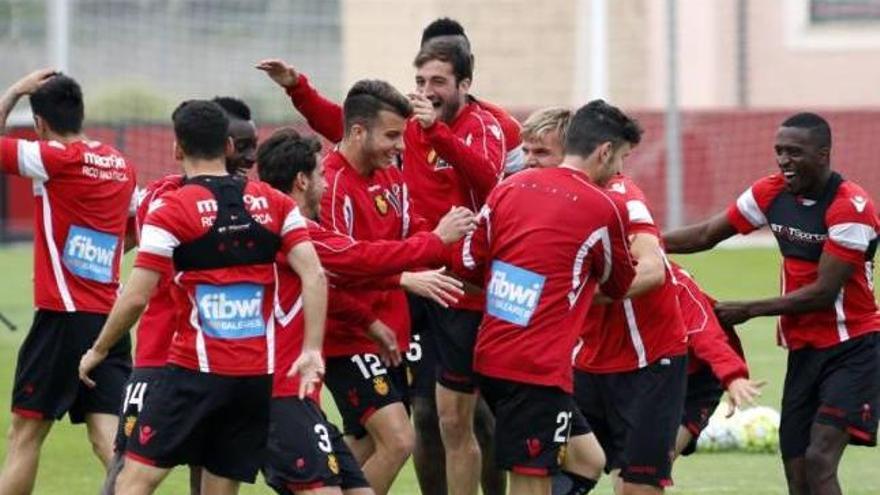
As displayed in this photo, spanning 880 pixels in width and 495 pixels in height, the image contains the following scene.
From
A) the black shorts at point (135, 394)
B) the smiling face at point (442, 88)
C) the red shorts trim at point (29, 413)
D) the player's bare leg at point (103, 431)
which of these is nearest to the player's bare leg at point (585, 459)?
the smiling face at point (442, 88)

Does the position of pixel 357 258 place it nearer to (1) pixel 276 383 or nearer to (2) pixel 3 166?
(1) pixel 276 383

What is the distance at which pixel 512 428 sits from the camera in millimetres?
9305

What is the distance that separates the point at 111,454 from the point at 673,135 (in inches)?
787

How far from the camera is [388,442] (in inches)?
400

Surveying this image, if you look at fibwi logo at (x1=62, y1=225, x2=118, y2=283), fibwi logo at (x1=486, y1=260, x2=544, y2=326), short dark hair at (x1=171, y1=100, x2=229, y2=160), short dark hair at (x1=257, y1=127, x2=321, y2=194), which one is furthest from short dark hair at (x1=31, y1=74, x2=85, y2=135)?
fibwi logo at (x1=486, y1=260, x2=544, y2=326)

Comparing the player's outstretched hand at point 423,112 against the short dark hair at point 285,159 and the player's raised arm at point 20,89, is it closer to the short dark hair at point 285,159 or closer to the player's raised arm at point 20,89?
the short dark hair at point 285,159

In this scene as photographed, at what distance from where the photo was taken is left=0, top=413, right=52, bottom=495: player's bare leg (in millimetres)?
10828

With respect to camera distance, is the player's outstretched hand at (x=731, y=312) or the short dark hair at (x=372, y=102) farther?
the player's outstretched hand at (x=731, y=312)

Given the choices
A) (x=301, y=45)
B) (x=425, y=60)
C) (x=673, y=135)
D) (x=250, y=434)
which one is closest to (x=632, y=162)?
(x=673, y=135)

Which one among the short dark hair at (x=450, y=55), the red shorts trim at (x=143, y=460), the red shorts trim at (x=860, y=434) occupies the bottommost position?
the red shorts trim at (x=860, y=434)

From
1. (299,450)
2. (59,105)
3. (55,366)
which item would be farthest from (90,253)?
(299,450)

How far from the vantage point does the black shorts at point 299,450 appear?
363 inches

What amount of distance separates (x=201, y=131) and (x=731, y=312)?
3.05m

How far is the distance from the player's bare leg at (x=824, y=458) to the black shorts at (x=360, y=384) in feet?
6.72
